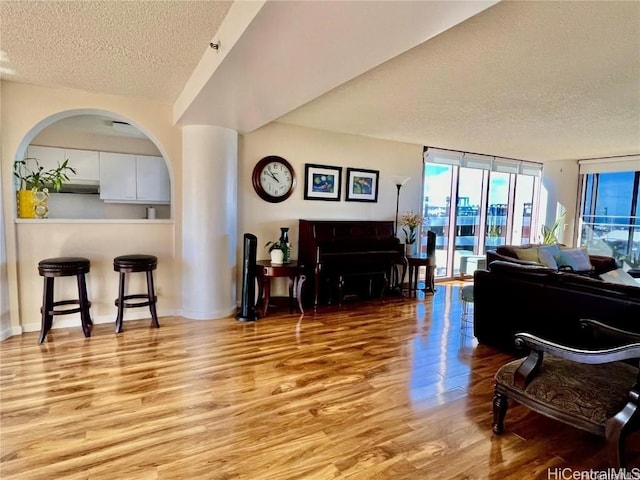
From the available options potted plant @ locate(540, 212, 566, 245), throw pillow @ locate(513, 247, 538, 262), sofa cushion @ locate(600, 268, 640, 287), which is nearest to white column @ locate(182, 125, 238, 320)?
throw pillow @ locate(513, 247, 538, 262)

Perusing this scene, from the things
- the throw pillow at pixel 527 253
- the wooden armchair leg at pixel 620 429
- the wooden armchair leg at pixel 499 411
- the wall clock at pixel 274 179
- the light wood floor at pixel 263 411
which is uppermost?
the wall clock at pixel 274 179

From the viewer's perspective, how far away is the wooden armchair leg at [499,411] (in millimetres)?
2070

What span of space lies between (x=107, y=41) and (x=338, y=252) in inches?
124

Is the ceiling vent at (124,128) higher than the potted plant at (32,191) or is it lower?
higher

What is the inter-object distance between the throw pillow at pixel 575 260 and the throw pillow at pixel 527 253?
0.45m

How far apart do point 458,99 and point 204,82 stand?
238 centimetres

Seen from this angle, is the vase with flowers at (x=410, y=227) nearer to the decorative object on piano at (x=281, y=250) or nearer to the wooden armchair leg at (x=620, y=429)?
Result: the decorative object on piano at (x=281, y=250)

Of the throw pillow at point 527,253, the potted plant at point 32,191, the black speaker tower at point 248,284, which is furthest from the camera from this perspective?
the throw pillow at point 527,253

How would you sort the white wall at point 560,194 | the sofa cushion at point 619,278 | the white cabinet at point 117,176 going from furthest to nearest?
the white wall at point 560,194, the white cabinet at point 117,176, the sofa cushion at point 619,278

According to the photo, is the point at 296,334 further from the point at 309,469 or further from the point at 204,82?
the point at 204,82

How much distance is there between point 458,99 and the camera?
11.4 feet

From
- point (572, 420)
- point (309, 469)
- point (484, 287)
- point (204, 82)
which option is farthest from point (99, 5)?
point (484, 287)

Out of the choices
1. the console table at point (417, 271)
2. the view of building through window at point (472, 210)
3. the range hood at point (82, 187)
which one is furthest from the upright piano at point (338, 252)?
the range hood at point (82, 187)

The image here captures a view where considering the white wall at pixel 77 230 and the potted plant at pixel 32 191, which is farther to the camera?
the potted plant at pixel 32 191
